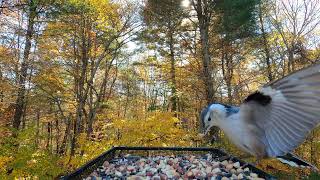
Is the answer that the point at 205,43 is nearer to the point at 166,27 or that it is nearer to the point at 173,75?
the point at 166,27

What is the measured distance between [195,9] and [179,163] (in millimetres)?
7913

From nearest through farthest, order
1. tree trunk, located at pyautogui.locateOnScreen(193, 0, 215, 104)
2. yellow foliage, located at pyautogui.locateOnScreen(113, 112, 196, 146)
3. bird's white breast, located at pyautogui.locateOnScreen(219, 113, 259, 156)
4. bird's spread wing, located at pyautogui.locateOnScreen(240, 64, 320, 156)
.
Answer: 1. bird's spread wing, located at pyautogui.locateOnScreen(240, 64, 320, 156)
2. bird's white breast, located at pyautogui.locateOnScreen(219, 113, 259, 156)
3. yellow foliage, located at pyautogui.locateOnScreen(113, 112, 196, 146)
4. tree trunk, located at pyautogui.locateOnScreen(193, 0, 215, 104)

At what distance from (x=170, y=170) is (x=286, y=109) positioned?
4.40ft

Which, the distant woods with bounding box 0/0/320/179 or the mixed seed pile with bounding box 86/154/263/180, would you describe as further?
the distant woods with bounding box 0/0/320/179

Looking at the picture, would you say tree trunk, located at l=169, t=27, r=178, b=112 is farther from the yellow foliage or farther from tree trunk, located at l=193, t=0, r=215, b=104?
the yellow foliage

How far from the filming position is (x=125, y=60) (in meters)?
17.8

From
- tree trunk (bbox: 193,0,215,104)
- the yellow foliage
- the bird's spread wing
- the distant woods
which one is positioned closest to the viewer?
the bird's spread wing

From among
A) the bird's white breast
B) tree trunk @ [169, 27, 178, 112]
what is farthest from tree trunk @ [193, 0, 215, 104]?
the bird's white breast

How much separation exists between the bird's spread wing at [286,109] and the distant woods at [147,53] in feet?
17.8

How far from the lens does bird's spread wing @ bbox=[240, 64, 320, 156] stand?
1.81m

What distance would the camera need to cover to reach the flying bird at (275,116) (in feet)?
6.02

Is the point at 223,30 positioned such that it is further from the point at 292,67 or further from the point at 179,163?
the point at 179,163

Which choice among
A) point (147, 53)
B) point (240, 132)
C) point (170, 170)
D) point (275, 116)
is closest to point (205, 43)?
point (147, 53)

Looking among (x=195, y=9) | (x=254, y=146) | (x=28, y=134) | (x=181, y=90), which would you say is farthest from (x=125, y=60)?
(x=254, y=146)
